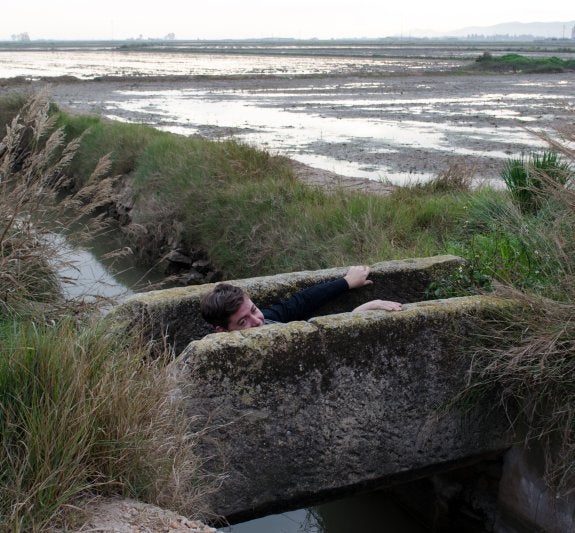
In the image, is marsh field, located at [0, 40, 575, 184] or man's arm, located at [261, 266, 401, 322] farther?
marsh field, located at [0, 40, 575, 184]

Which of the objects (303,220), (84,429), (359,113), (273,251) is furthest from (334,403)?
(359,113)

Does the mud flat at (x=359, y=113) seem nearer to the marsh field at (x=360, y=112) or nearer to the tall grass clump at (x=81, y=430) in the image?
the marsh field at (x=360, y=112)

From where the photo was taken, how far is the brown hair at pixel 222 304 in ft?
12.9

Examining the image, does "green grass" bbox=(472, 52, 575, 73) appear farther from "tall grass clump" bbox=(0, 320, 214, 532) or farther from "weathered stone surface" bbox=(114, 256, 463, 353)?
"tall grass clump" bbox=(0, 320, 214, 532)

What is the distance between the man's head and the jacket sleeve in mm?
479

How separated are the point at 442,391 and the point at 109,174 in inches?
401

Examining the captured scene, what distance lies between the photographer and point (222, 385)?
353 centimetres

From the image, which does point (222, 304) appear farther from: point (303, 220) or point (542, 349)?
point (303, 220)

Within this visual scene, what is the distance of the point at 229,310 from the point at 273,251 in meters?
4.47

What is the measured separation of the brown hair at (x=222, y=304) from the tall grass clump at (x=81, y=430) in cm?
72

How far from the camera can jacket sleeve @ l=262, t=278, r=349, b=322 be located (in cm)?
454

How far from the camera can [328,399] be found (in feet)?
12.5

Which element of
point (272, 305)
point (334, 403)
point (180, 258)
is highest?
point (272, 305)

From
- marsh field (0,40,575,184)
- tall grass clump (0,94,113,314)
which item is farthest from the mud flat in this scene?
tall grass clump (0,94,113,314)
